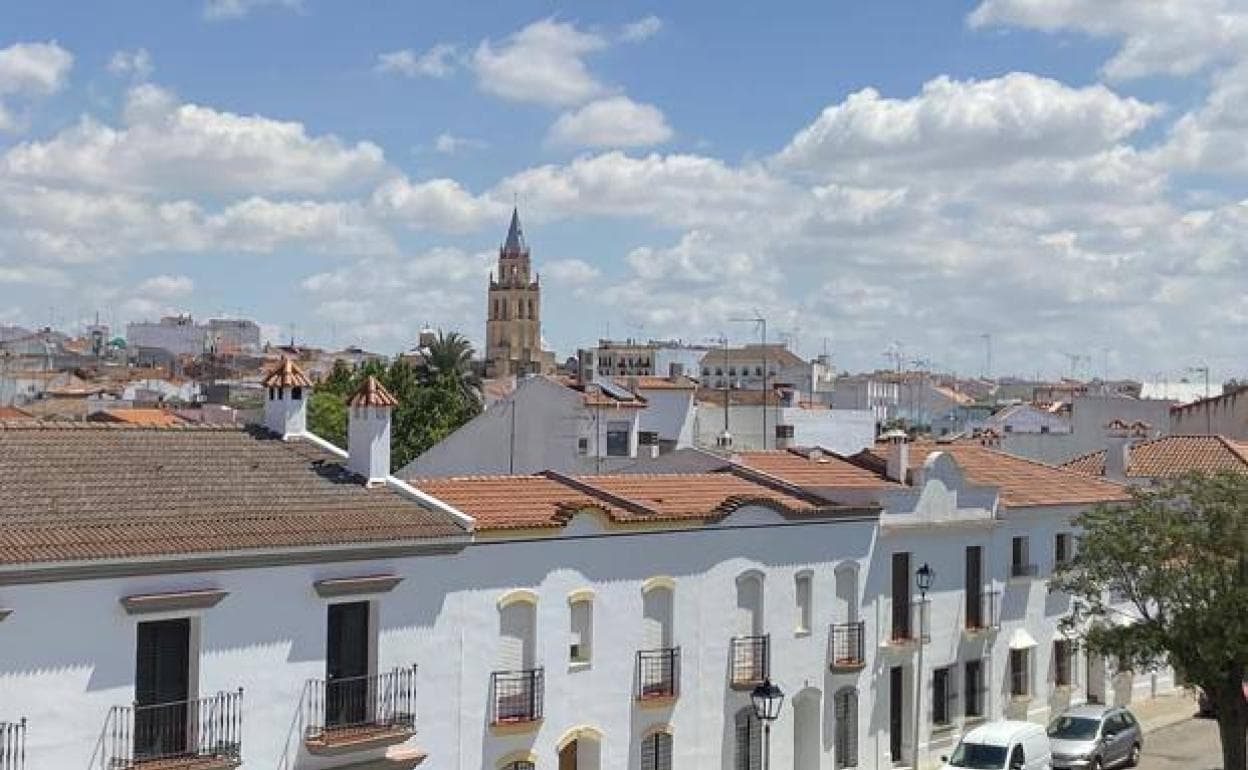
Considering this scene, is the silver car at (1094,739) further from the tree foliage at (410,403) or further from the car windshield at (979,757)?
the tree foliage at (410,403)

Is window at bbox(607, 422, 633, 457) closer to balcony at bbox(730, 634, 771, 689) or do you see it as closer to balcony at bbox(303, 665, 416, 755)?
balcony at bbox(730, 634, 771, 689)

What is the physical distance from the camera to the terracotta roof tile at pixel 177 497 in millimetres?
18344

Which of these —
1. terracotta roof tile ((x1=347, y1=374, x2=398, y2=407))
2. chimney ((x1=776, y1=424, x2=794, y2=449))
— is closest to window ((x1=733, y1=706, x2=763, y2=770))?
terracotta roof tile ((x1=347, y1=374, x2=398, y2=407))

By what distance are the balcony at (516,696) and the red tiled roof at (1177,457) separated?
25538 mm

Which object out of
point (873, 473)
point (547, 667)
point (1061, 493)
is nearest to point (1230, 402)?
point (1061, 493)

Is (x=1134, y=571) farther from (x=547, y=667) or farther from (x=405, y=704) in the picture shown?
(x=405, y=704)

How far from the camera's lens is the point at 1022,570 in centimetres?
3653

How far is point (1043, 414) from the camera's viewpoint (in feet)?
323

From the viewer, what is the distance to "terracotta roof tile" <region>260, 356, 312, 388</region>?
23.9 m

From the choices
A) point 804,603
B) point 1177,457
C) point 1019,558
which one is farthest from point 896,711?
point 1177,457

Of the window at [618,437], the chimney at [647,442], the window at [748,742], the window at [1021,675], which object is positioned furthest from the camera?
the window at [618,437]

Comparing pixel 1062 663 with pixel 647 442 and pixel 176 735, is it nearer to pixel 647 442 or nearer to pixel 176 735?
pixel 647 442

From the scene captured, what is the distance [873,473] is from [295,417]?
48.9 ft

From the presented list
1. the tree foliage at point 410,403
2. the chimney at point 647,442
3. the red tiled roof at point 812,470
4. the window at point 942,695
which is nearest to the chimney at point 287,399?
the red tiled roof at point 812,470
